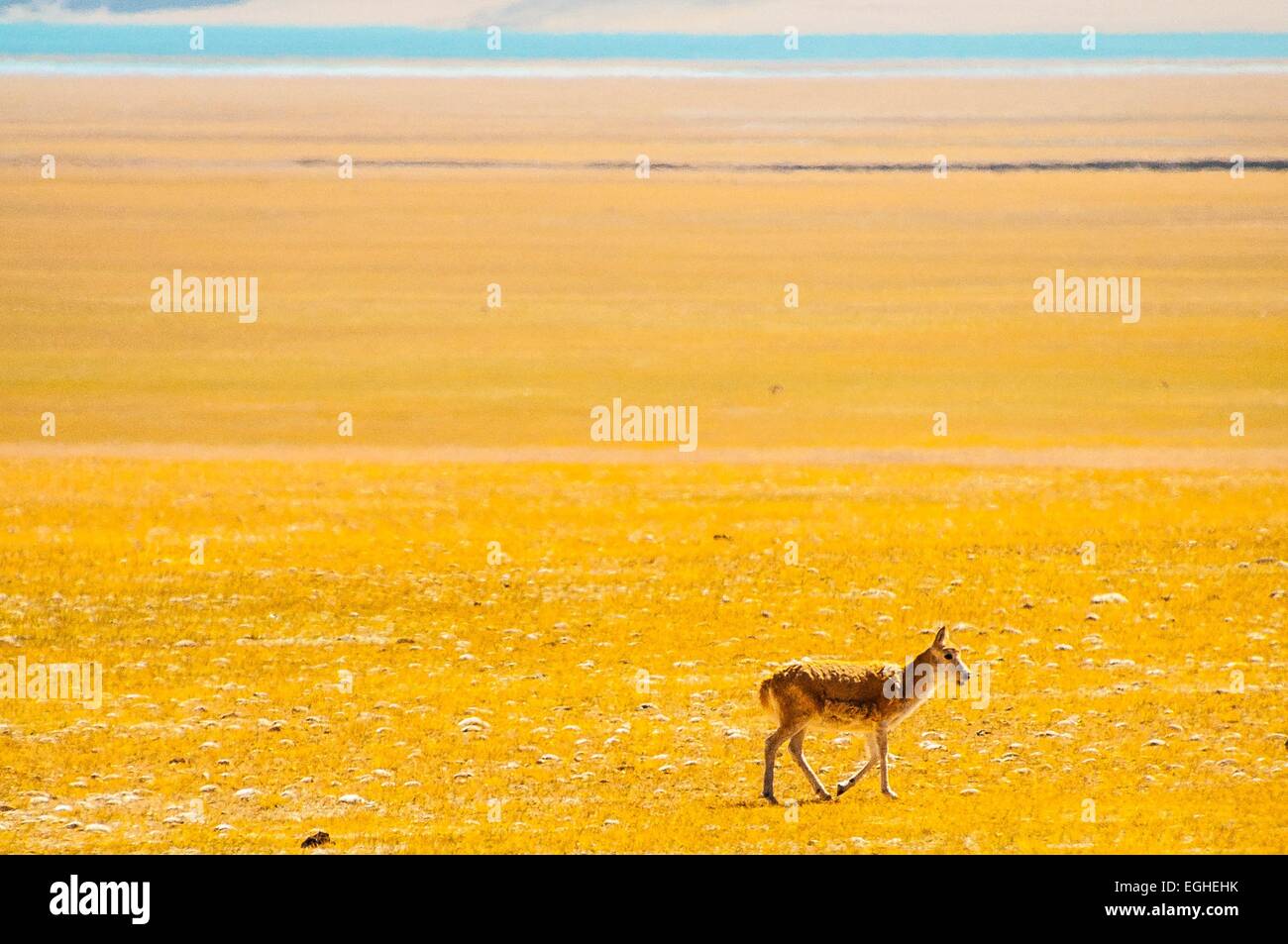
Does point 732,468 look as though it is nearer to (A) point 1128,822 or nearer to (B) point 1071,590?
(B) point 1071,590

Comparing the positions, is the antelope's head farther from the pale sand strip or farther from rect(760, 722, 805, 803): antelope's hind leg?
the pale sand strip

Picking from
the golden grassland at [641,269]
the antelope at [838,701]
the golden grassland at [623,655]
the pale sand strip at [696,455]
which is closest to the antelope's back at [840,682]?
the antelope at [838,701]

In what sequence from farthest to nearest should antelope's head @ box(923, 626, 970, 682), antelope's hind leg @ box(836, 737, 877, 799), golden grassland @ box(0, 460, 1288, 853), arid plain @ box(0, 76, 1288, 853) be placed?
arid plain @ box(0, 76, 1288, 853) → antelope's head @ box(923, 626, 970, 682) → antelope's hind leg @ box(836, 737, 877, 799) → golden grassland @ box(0, 460, 1288, 853)

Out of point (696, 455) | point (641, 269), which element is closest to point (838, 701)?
point (696, 455)

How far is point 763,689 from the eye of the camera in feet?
53.2

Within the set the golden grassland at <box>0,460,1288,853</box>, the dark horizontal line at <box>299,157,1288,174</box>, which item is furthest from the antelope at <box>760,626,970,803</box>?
the dark horizontal line at <box>299,157,1288,174</box>

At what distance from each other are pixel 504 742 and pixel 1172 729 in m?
7.28

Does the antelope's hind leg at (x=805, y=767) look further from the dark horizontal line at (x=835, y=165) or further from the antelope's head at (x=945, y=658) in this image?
the dark horizontal line at (x=835, y=165)

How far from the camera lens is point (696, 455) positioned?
51.1 m

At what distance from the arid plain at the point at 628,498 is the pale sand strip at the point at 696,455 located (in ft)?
1.36

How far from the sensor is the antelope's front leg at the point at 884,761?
629 inches

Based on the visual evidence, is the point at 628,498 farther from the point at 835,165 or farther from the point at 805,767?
the point at 835,165

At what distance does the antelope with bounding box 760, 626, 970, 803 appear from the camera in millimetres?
15984
